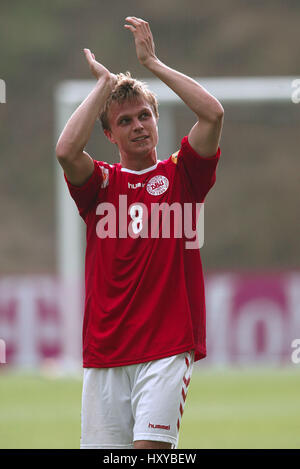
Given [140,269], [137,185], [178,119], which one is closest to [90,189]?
[137,185]

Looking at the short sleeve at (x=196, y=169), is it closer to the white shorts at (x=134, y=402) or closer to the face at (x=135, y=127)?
the face at (x=135, y=127)

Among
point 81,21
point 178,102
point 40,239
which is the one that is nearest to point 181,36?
point 81,21

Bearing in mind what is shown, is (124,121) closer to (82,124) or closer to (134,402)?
(82,124)

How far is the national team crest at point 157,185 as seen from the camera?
4312 mm

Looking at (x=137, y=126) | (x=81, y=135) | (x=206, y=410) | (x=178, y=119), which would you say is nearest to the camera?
(x=81, y=135)

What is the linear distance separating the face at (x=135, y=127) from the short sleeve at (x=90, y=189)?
159mm

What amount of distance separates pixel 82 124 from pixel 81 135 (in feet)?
0.16

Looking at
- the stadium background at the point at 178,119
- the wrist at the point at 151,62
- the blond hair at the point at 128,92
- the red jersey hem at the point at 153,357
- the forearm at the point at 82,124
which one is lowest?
the red jersey hem at the point at 153,357

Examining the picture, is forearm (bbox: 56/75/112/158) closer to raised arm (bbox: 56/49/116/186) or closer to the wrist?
raised arm (bbox: 56/49/116/186)

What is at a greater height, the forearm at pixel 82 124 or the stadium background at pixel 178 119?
the stadium background at pixel 178 119

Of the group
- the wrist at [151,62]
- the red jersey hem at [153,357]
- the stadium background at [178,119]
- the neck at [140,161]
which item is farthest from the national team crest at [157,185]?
the stadium background at [178,119]

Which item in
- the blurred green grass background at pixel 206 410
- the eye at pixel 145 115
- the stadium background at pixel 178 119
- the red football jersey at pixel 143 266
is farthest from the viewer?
the stadium background at pixel 178 119

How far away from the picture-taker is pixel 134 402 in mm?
4160

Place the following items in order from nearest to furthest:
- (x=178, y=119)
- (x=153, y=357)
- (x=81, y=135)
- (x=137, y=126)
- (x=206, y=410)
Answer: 1. (x=153, y=357)
2. (x=81, y=135)
3. (x=137, y=126)
4. (x=206, y=410)
5. (x=178, y=119)
